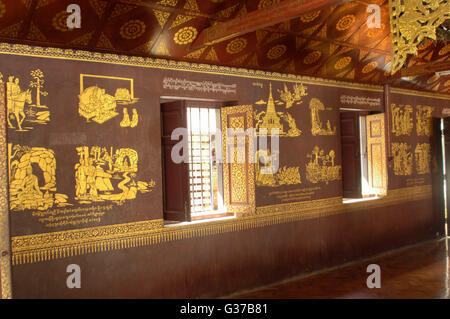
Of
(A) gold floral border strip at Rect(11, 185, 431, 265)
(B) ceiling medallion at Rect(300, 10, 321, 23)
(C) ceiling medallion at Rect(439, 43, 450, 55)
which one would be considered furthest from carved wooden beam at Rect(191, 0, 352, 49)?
(C) ceiling medallion at Rect(439, 43, 450, 55)

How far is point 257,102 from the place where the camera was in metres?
6.27

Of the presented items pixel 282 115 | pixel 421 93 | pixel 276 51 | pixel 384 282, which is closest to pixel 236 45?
pixel 276 51

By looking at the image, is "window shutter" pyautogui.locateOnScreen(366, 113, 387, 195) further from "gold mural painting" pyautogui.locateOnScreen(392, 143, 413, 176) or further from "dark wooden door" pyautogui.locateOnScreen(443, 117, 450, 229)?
"dark wooden door" pyautogui.locateOnScreen(443, 117, 450, 229)

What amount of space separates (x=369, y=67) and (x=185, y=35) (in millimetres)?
3786

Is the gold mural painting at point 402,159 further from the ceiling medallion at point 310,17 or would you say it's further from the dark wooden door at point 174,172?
the dark wooden door at point 174,172

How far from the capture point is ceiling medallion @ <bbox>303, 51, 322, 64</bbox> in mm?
6535

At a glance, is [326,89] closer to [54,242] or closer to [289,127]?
[289,127]

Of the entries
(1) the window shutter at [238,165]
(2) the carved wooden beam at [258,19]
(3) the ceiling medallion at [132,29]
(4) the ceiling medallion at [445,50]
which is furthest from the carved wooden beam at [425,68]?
(3) the ceiling medallion at [132,29]

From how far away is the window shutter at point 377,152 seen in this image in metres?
7.53

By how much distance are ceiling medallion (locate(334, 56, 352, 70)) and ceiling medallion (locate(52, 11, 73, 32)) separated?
428 centimetres

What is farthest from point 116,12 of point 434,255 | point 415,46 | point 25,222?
point 434,255

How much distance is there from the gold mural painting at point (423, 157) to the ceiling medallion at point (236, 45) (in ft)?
16.2

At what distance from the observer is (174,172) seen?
17.6 ft

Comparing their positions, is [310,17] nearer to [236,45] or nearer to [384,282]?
[236,45]
